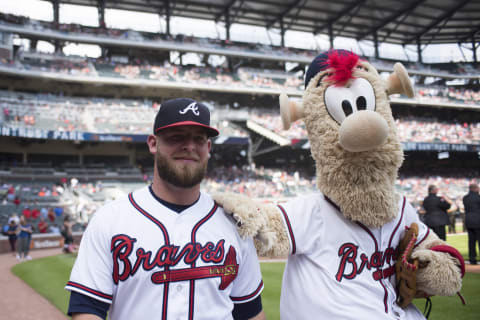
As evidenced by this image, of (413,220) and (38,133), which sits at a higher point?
(38,133)

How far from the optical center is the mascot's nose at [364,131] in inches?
75.1

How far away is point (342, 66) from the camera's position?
7.25ft

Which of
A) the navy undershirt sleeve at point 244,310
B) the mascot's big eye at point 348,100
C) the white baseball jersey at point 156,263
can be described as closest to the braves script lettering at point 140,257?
the white baseball jersey at point 156,263

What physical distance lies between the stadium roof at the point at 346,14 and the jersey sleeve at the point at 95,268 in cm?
2676

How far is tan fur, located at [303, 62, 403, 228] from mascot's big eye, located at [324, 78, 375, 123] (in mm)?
47

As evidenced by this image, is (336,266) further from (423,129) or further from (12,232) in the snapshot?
(423,129)

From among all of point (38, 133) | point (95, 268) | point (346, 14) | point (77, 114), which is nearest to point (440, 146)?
point (346, 14)

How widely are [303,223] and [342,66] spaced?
927 mm

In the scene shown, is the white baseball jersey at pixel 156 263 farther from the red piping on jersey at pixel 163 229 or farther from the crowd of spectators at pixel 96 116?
the crowd of spectators at pixel 96 116

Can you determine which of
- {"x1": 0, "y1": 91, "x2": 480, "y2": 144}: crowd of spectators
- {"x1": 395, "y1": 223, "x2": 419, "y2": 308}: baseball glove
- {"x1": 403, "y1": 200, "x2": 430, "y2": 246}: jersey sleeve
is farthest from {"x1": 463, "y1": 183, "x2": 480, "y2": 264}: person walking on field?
{"x1": 0, "y1": 91, "x2": 480, "y2": 144}: crowd of spectators

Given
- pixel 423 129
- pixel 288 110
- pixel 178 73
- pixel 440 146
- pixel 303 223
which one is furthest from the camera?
pixel 423 129

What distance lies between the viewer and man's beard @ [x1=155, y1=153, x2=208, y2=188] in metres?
1.73

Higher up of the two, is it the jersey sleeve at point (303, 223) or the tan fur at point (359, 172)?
the tan fur at point (359, 172)

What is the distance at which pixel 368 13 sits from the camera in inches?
1169
